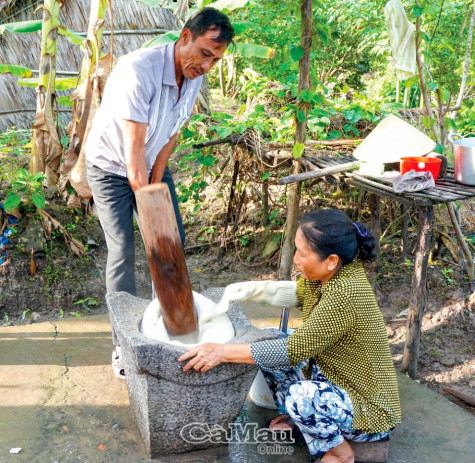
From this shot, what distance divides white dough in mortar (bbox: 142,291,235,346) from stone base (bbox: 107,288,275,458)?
5 cm

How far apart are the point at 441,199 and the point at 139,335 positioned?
1.69m

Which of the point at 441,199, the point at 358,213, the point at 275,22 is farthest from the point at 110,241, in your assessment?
the point at 275,22

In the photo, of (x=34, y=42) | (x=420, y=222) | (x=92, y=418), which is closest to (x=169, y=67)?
(x=420, y=222)

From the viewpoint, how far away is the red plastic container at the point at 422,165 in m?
3.16

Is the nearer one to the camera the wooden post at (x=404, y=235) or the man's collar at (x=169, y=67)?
the man's collar at (x=169, y=67)

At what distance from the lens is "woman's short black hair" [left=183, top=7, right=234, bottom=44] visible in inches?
94.5

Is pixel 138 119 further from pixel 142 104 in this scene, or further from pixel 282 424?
pixel 282 424

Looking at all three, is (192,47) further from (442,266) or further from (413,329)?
(442,266)

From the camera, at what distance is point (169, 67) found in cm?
257

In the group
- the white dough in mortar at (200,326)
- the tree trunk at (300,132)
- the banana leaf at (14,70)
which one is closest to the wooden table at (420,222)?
the tree trunk at (300,132)

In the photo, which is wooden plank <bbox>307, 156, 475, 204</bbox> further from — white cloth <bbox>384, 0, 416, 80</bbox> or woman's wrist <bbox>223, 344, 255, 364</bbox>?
woman's wrist <bbox>223, 344, 255, 364</bbox>

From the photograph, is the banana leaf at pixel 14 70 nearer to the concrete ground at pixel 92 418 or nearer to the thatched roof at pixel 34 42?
the thatched roof at pixel 34 42

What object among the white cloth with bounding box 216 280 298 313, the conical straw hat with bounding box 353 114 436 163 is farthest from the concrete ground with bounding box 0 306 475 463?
the conical straw hat with bounding box 353 114 436 163

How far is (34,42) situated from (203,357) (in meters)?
6.21
